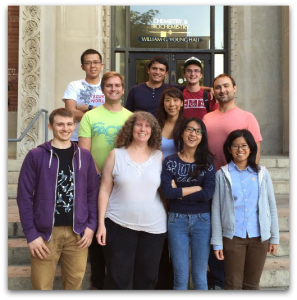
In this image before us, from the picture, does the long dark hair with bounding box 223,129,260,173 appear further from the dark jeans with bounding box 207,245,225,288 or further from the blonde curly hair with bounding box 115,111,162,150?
the dark jeans with bounding box 207,245,225,288

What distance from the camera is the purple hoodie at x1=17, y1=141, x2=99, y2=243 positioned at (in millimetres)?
2859

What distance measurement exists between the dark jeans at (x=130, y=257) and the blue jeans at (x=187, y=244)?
0.15m

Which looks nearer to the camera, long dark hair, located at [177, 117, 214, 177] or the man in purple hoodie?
the man in purple hoodie

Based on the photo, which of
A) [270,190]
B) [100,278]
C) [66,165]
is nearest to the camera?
[66,165]

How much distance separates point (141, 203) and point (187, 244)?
0.56 m

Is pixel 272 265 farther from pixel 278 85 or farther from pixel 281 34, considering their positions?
pixel 281 34

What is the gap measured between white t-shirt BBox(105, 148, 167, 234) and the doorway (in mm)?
6374

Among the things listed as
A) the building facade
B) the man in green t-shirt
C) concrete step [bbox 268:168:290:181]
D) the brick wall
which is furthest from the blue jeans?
the brick wall

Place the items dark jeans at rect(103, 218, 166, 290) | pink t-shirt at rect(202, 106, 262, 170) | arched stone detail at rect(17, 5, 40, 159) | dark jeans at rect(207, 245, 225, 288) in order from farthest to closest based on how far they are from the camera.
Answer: arched stone detail at rect(17, 5, 40, 159) < pink t-shirt at rect(202, 106, 262, 170) < dark jeans at rect(207, 245, 225, 288) < dark jeans at rect(103, 218, 166, 290)

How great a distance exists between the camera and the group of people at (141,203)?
2945 millimetres

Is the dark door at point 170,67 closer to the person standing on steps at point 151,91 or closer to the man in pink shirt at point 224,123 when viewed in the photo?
the person standing on steps at point 151,91
